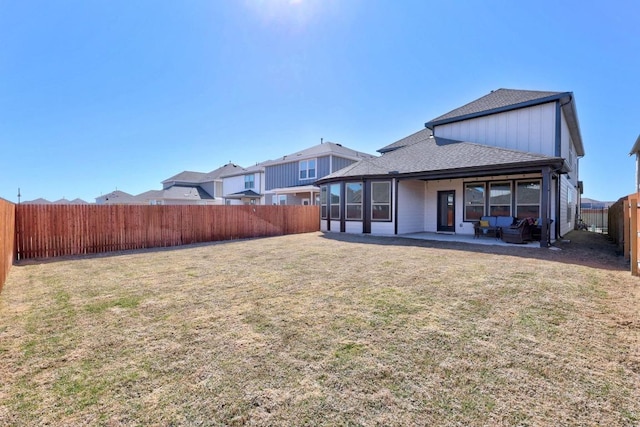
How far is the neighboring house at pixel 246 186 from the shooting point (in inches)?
1113

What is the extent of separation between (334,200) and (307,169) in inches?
328

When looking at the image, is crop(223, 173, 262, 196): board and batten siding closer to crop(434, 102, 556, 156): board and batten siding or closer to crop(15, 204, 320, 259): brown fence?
crop(15, 204, 320, 259): brown fence

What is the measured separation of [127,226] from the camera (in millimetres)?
10695

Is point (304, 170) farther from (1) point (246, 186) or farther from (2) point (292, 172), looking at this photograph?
(1) point (246, 186)

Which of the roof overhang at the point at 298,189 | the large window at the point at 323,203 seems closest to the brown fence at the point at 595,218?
the large window at the point at 323,203

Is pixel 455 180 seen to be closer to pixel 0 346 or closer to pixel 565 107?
pixel 565 107

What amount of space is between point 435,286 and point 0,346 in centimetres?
567

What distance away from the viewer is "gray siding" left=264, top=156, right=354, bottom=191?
22.2 m

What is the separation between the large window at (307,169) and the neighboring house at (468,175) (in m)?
6.69

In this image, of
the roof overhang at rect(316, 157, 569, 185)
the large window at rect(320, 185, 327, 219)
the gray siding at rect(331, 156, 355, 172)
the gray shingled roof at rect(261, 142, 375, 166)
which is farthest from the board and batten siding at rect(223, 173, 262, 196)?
the roof overhang at rect(316, 157, 569, 185)

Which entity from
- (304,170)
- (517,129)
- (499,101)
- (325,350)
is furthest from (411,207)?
(325,350)

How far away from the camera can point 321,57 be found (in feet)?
41.8

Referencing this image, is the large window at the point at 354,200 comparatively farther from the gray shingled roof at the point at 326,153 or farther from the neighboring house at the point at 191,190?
the neighboring house at the point at 191,190

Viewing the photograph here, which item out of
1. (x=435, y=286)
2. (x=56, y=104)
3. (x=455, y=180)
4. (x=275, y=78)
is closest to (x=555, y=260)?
(x=435, y=286)
